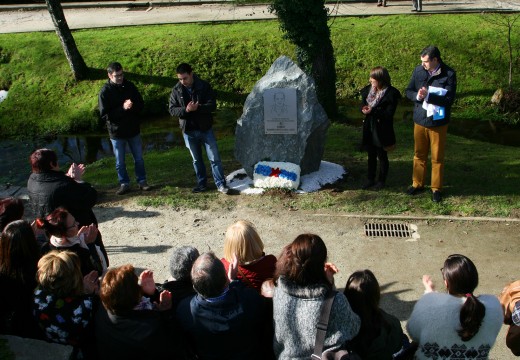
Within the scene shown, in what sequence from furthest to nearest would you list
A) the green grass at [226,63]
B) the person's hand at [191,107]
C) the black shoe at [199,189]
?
the green grass at [226,63] → the black shoe at [199,189] → the person's hand at [191,107]

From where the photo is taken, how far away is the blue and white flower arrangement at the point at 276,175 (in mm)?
7898

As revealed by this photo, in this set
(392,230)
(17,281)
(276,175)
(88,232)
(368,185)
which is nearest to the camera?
(17,281)

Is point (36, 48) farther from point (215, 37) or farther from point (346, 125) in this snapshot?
point (346, 125)

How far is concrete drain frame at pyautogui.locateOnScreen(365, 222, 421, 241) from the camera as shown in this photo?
6659mm

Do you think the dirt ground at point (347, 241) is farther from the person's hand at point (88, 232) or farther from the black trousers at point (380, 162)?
the person's hand at point (88, 232)

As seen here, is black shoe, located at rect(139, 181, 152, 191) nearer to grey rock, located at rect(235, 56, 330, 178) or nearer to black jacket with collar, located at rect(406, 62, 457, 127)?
grey rock, located at rect(235, 56, 330, 178)

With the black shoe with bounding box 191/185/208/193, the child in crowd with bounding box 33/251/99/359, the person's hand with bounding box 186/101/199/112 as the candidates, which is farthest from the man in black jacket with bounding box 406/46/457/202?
the child in crowd with bounding box 33/251/99/359

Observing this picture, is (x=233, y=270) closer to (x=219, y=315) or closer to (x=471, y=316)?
(x=219, y=315)

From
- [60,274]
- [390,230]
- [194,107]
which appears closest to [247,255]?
[60,274]

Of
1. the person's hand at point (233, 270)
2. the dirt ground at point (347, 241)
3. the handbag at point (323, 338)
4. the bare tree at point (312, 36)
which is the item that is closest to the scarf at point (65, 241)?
the person's hand at point (233, 270)

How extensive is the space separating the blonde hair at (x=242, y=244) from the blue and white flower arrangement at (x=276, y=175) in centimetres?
368

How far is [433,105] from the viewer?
6.90 m

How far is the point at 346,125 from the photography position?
11.5 meters

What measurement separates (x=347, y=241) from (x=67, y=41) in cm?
995
